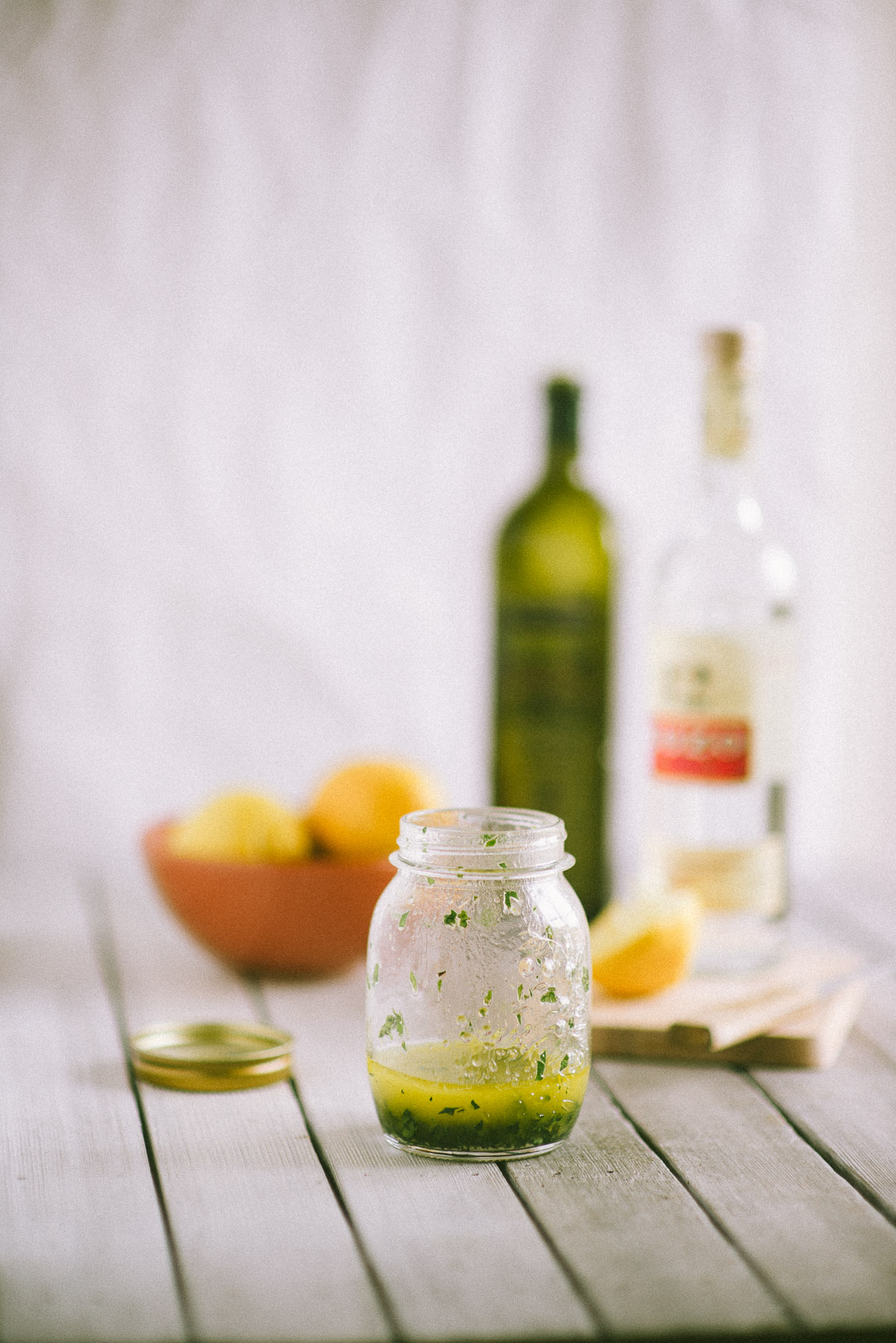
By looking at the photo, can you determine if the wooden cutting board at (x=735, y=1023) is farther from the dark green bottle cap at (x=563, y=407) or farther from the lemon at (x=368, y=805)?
the dark green bottle cap at (x=563, y=407)

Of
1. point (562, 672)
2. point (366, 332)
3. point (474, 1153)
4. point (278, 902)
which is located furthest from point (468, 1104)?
point (366, 332)

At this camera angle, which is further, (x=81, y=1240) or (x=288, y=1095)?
(x=288, y=1095)

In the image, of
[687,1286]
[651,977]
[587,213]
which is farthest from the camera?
[587,213]

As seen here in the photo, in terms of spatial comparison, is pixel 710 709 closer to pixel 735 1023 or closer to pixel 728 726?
pixel 728 726

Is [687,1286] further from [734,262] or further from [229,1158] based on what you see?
[734,262]

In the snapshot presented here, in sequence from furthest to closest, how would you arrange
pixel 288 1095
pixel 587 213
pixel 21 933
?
1. pixel 587 213
2. pixel 21 933
3. pixel 288 1095

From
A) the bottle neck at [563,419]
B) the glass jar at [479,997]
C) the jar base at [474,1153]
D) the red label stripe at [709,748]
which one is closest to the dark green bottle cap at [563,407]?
the bottle neck at [563,419]

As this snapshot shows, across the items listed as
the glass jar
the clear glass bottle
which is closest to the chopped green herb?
the glass jar

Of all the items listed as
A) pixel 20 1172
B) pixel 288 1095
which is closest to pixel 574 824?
pixel 288 1095
